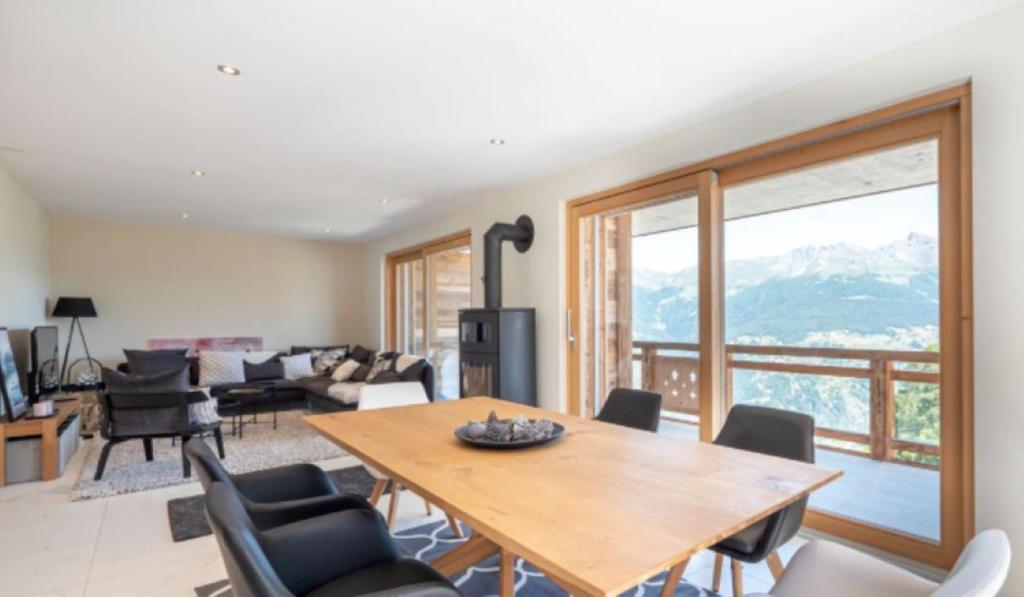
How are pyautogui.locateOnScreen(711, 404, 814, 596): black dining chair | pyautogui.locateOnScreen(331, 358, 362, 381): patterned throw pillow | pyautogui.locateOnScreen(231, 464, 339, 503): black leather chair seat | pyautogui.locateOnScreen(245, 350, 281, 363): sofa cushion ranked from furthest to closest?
pyautogui.locateOnScreen(245, 350, 281, 363): sofa cushion → pyautogui.locateOnScreen(331, 358, 362, 381): patterned throw pillow → pyautogui.locateOnScreen(231, 464, 339, 503): black leather chair seat → pyautogui.locateOnScreen(711, 404, 814, 596): black dining chair

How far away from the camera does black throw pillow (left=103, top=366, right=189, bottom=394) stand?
370cm

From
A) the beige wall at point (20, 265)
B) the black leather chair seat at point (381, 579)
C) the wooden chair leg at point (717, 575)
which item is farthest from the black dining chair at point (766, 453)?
the beige wall at point (20, 265)

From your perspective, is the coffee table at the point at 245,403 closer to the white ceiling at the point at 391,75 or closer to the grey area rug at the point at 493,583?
the white ceiling at the point at 391,75

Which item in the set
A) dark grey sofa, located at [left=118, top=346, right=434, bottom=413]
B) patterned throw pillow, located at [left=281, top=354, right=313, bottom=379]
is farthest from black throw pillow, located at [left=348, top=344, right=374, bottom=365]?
patterned throw pillow, located at [left=281, top=354, right=313, bottom=379]

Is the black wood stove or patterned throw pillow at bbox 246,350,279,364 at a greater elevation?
the black wood stove

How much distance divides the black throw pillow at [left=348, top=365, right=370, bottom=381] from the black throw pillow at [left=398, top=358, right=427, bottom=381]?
123cm

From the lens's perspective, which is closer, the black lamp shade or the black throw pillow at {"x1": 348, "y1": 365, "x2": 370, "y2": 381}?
the black lamp shade

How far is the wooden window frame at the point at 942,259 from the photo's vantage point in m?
2.20

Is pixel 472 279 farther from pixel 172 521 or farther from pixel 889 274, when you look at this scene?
pixel 889 274

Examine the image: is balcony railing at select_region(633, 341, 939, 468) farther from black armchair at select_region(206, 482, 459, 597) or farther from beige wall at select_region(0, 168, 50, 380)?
beige wall at select_region(0, 168, 50, 380)

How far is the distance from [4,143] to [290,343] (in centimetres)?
473

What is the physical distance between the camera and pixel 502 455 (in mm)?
1687

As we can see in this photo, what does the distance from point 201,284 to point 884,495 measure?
790cm

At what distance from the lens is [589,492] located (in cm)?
132
